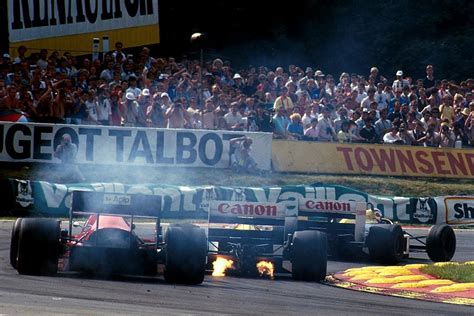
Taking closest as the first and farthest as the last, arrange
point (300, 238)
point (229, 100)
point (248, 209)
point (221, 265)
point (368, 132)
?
point (300, 238) < point (248, 209) < point (221, 265) < point (229, 100) < point (368, 132)

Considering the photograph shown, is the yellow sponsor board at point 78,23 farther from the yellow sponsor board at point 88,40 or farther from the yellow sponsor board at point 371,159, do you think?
the yellow sponsor board at point 371,159

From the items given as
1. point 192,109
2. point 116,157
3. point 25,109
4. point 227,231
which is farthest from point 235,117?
point 227,231

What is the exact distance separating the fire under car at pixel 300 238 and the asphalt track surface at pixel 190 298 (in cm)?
41

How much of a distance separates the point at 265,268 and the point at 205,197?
24.8 feet

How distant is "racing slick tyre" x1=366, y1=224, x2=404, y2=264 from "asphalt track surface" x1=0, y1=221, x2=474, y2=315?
2816 millimetres

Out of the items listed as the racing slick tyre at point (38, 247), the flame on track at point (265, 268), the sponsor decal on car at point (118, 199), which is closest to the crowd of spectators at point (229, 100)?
the flame on track at point (265, 268)

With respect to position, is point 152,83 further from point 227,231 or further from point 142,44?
point 227,231

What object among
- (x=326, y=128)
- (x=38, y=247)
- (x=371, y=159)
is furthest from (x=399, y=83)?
(x=38, y=247)

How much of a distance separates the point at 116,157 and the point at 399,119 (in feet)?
22.8

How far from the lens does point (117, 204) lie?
1419cm

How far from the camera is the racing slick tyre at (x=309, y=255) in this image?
14.7 meters

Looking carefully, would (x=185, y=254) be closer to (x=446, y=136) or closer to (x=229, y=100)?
(x=229, y=100)

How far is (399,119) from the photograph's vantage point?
89.5 feet

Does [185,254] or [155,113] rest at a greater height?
[155,113]
